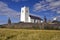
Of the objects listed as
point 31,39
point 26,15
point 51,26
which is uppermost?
point 26,15

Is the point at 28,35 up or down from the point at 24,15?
down

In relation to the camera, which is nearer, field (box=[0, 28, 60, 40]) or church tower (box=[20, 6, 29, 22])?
field (box=[0, 28, 60, 40])

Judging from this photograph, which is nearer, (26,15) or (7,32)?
(7,32)

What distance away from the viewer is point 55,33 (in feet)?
32.3

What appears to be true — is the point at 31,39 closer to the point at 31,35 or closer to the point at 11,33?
the point at 31,35

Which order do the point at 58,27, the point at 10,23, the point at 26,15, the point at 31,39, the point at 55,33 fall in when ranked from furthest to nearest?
the point at 26,15
the point at 10,23
the point at 58,27
the point at 55,33
the point at 31,39

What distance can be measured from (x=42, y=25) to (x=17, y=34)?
10.8 feet

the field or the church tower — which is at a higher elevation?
the church tower

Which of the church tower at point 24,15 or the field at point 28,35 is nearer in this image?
the field at point 28,35

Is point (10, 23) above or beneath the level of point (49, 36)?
above

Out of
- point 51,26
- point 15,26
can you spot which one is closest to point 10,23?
point 15,26

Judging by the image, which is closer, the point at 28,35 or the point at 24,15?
the point at 28,35

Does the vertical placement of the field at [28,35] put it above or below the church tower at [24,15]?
below

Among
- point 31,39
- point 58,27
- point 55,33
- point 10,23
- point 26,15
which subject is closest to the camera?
point 31,39
